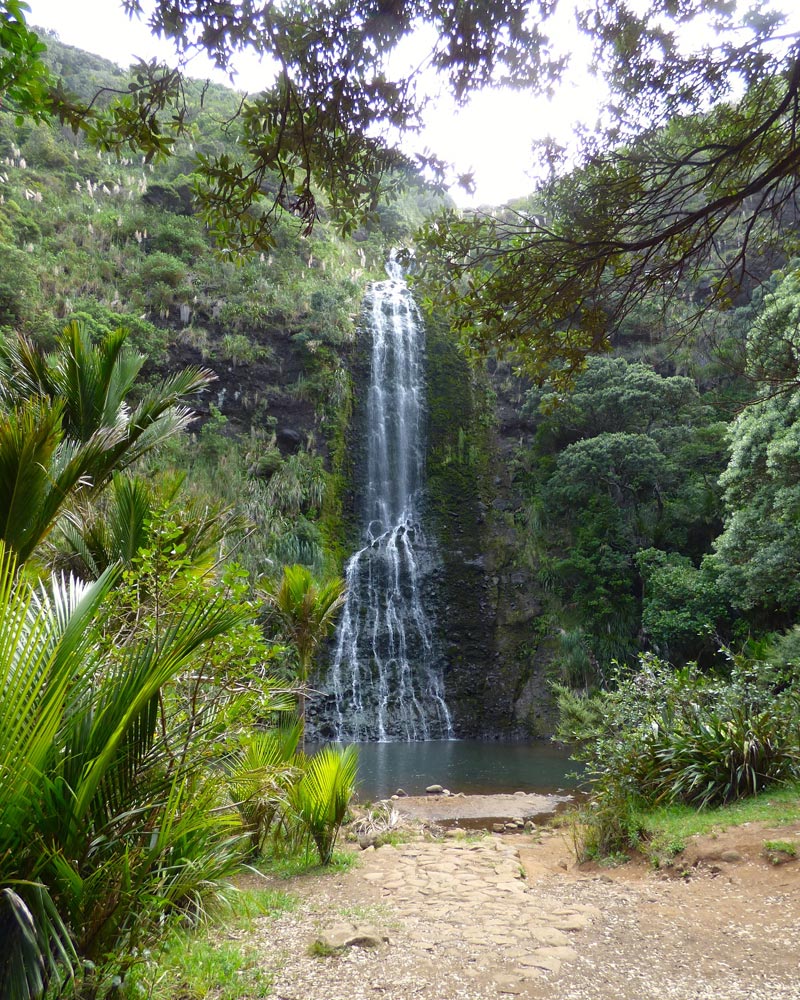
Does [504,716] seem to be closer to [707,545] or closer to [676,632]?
[676,632]

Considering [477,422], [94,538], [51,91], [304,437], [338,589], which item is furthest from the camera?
[477,422]

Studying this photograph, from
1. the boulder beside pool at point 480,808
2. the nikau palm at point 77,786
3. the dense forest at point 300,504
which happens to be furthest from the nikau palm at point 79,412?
the boulder beside pool at point 480,808

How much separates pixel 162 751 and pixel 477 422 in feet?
72.9

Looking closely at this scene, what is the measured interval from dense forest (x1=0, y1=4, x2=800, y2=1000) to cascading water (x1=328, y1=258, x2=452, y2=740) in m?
0.72

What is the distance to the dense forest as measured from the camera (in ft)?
7.64

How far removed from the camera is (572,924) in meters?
3.80

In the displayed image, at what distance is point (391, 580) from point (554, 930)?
52.2ft

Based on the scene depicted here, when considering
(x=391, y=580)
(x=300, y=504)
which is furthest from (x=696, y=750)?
(x=300, y=504)

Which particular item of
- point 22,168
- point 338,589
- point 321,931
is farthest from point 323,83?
point 22,168

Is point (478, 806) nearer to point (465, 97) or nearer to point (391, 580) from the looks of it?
point (465, 97)

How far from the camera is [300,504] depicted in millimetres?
19750

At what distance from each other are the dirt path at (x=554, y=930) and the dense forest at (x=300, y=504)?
650mm

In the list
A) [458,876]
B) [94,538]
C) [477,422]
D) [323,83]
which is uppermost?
[477,422]

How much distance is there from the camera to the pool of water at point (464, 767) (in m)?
10.7
